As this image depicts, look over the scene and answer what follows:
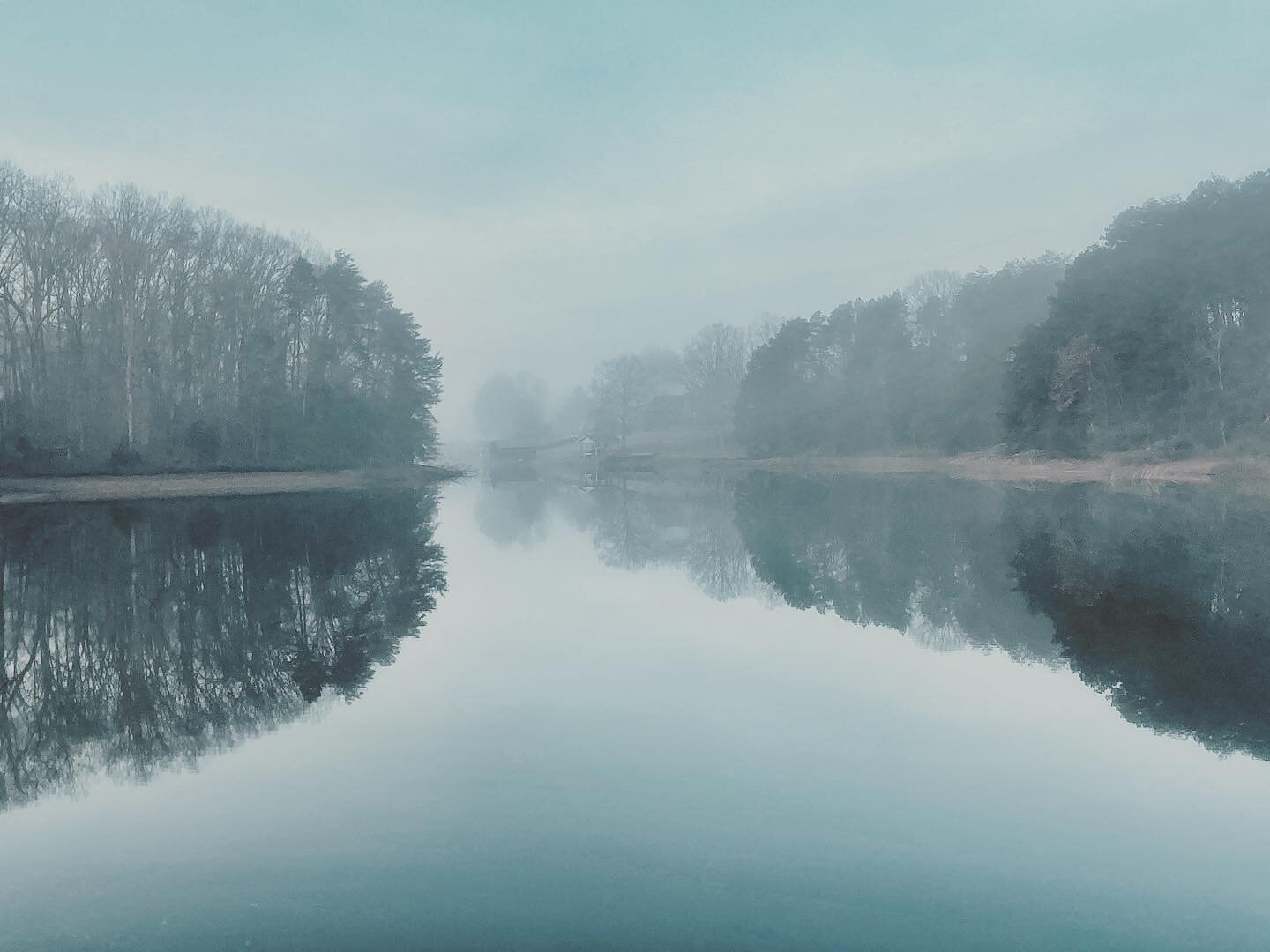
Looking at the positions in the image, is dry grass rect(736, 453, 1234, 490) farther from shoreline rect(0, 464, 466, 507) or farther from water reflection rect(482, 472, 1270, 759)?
shoreline rect(0, 464, 466, 507)

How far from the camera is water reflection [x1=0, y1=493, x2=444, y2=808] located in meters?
6.83

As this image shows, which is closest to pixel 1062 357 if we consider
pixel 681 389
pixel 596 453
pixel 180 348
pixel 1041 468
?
pixel 1041 468

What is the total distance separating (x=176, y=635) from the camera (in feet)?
34.2

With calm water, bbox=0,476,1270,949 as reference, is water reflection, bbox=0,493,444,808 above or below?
above

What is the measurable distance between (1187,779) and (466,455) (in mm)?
167683

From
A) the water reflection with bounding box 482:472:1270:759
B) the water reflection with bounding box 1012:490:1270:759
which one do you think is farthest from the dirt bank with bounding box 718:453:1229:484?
the water reflection with bounding box 1012:490:1270:759

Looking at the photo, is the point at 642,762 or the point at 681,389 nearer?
the point at 642,762

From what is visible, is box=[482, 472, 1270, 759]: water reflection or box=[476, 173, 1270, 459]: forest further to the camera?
box=[476, 173, 1270, 459]: forest

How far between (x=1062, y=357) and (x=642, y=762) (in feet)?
155

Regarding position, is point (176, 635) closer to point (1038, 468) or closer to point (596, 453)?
point (1038, 468)

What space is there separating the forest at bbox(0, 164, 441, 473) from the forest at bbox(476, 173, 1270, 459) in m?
33.7

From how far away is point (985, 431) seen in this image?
6106cm

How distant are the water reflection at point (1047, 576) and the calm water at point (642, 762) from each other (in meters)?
0.09

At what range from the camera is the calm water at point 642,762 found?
4.21 m
